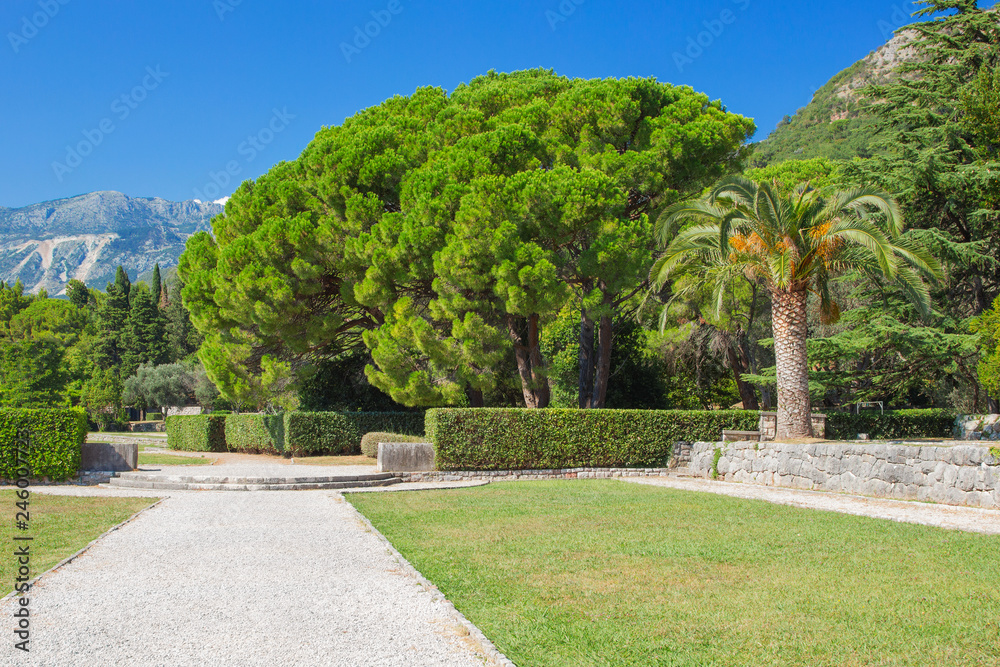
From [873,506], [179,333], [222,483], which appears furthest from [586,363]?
[179,333]

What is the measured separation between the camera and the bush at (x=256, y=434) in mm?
23969

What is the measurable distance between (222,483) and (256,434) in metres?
12.0

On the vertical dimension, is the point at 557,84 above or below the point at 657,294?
above

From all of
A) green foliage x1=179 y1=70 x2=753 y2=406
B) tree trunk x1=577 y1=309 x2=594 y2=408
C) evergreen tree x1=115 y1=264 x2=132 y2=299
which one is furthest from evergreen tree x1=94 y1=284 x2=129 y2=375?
tree trunk x1=577 y1=309 x2=594 y2=408

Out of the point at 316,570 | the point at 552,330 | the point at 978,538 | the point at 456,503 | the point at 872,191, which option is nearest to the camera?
the point at 316,570

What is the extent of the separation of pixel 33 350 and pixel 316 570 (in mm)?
32407

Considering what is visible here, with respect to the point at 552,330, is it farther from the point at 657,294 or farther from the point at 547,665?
the point at 547,665

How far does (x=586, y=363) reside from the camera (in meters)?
22.3

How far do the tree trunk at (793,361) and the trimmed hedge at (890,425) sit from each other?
431 cm

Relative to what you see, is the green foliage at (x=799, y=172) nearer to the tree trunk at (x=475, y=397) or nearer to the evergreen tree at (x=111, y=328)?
the tree trunk at (x=475, y=397)

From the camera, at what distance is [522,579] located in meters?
5.59

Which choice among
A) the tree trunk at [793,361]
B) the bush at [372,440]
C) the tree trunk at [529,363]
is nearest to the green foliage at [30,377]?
the bush at [372,440]

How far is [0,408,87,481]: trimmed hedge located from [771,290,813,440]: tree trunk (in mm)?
15330

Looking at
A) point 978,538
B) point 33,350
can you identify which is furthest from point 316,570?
point 33,350
